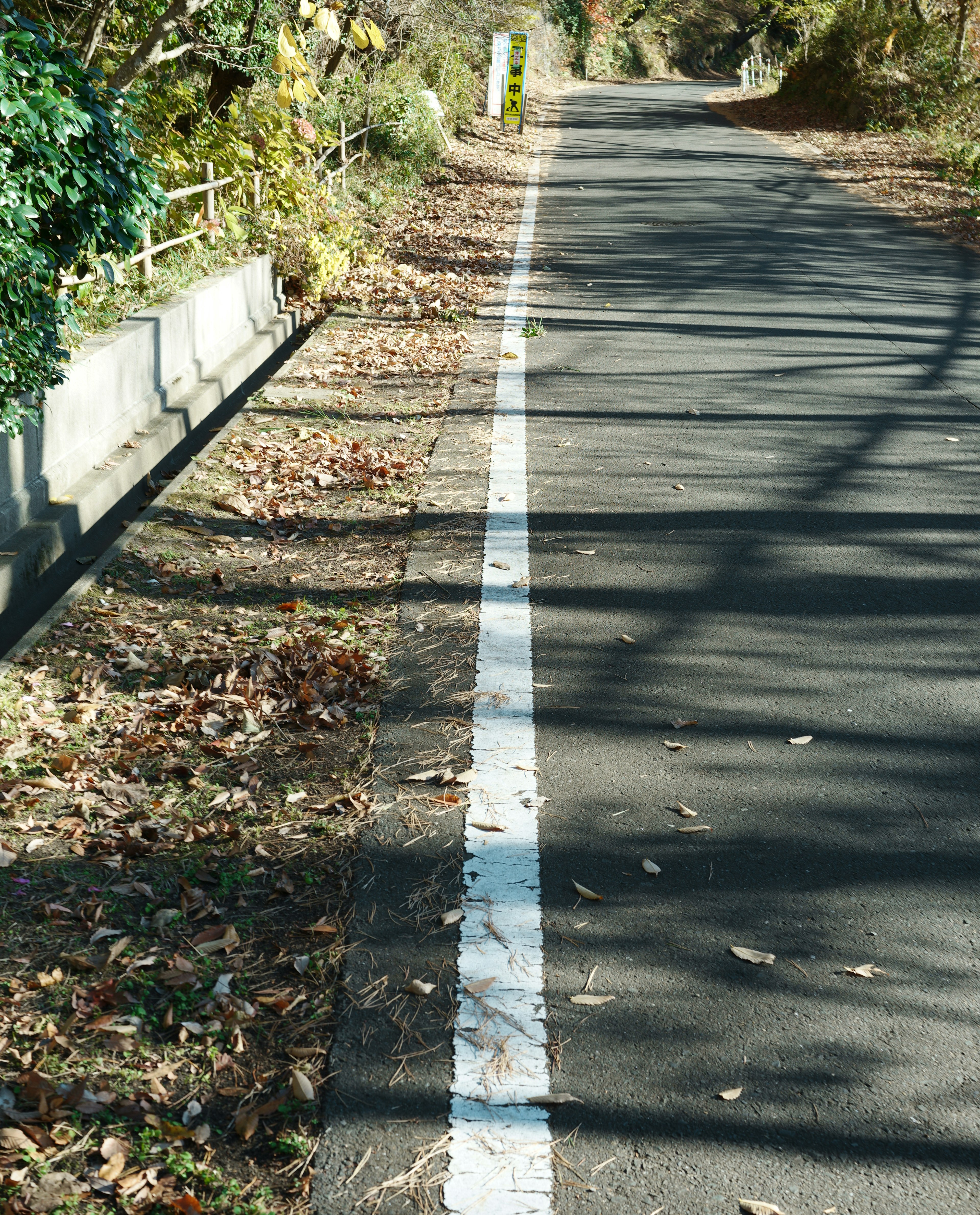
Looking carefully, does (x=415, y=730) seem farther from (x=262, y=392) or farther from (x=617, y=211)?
(x=617, y=211)

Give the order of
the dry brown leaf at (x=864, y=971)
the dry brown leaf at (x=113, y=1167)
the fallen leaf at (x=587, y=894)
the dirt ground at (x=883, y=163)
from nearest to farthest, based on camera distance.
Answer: the dry brown leaf at (x=113, y=1167) < the dry brown leaf at (x=864, y=971) < the fallen leaf at (x=587, y=894) < the dirt ground at (x=883, y=163)

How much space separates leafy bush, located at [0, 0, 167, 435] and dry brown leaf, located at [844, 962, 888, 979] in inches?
146

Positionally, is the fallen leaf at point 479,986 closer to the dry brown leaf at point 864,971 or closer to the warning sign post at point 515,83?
the dry brown leaf at point 864,971

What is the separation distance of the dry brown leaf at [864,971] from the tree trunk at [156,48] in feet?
25.2

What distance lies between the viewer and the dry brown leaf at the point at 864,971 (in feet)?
9.09

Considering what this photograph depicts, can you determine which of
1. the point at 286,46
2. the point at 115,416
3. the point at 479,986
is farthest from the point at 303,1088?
the point at 115,416

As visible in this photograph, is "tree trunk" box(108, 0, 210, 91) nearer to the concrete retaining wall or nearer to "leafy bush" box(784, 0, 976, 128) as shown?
the concrete retaining wall

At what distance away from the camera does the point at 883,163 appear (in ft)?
72.0

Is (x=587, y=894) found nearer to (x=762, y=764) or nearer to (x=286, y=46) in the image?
(x=762, y=764)

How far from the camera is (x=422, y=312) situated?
10.2m

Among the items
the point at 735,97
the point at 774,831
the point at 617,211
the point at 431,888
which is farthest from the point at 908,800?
the point at 735,97

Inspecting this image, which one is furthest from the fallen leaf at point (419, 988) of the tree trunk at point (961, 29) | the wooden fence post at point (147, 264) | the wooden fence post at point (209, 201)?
the tree trunk at point (961, 29)

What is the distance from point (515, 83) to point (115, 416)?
23.1 meters

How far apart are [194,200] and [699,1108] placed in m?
9.06
